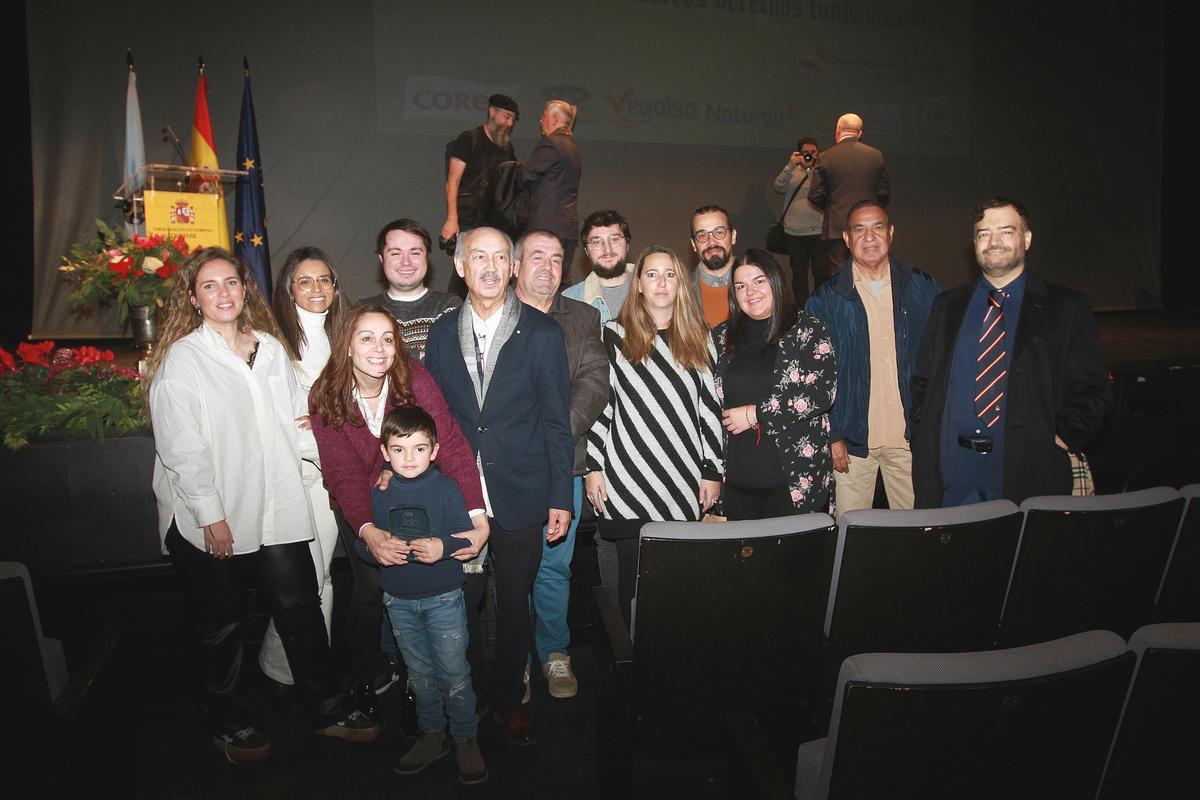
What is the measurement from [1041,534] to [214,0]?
6814 mm

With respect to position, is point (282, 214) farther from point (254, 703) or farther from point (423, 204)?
point (254, 703)

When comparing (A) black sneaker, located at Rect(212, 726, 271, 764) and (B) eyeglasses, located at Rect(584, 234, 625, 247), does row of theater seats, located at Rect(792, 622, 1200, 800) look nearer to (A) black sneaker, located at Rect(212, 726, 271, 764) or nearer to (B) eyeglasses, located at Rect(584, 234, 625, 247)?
(A) black sneaker, located at Rect(212, 726, 271, 764)

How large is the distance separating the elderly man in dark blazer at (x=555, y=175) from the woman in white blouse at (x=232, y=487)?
2.40 meters

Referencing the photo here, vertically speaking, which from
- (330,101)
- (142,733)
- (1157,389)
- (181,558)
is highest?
(330,101)

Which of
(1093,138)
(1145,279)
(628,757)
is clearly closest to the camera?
(628,757)

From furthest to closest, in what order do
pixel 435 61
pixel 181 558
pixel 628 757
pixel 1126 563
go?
pixel 435 61, pixel 181 558, pixel 1126 563, pixel 628 757

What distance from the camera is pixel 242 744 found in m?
2.22

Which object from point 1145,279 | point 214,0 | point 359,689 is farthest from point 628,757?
point 1145,279

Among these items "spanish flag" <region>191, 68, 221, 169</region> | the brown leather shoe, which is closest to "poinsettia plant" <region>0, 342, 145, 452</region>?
the brown leather shoe

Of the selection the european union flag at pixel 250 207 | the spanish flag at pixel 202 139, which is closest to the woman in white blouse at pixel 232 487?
the european union flag at pixel 250 207

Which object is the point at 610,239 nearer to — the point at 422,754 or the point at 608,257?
the point at 608,257

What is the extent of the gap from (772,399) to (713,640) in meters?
0.98

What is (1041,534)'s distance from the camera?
185cm

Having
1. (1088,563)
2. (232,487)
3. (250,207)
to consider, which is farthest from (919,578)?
(250,207)
